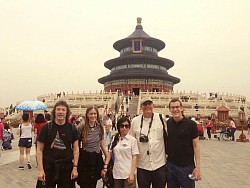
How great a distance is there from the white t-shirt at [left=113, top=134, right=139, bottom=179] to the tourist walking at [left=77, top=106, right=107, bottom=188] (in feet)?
1.40

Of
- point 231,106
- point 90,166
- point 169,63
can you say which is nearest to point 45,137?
point 90,166

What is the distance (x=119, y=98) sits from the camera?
36.5 m

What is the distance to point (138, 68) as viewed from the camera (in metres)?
52.0

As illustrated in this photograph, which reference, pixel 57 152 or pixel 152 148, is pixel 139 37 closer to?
pixel 152 148

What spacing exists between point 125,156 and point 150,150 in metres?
0.39

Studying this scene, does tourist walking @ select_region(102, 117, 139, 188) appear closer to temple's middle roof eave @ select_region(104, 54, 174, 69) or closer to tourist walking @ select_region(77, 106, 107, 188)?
tourist walking @ select_region(77, 106, 107, 188)

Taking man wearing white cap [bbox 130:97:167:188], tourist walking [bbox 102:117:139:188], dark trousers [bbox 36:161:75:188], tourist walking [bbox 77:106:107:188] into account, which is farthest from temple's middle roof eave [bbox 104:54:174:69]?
dark trousers [bbox 36:161:75:188]

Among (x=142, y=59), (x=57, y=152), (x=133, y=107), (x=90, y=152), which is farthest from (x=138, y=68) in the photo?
(x=57, y=152)

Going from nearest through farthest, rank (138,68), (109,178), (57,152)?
1. (57,152)
2. (109,178)
3. (138,68)

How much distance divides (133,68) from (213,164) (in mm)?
43580

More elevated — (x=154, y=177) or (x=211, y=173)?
(x=154, y=177)

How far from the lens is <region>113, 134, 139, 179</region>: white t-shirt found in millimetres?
4250

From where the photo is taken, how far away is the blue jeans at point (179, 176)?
4.26 m

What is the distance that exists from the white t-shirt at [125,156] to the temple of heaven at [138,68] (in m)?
42.9
